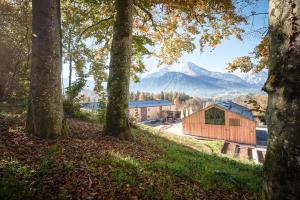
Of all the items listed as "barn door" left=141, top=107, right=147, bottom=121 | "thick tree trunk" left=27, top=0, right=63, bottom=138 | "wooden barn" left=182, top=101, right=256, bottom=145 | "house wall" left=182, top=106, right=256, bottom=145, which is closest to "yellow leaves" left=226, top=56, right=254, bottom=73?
"thick tree trunk" left=27, top=0, right=63, bottom=138

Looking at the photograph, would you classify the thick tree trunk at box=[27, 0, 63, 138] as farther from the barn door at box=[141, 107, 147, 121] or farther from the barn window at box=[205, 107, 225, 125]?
the barn door at box=[141, 107, 147, 121]

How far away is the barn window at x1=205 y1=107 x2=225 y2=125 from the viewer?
3628cm

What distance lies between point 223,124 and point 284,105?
3517cm

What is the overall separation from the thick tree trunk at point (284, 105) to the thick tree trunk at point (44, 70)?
5.31 m

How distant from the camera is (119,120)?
792cm

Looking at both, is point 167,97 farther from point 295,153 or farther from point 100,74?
point 295,153

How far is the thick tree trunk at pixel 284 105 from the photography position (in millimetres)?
2621

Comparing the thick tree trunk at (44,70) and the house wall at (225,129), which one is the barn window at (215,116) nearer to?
the house wall at (225,129)

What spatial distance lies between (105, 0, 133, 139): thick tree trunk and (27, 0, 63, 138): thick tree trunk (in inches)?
85.3

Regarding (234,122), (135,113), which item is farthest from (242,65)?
(234,122)

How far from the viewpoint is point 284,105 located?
2.72m

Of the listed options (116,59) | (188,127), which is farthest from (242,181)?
(188,127)

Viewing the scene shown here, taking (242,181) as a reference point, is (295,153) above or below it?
above

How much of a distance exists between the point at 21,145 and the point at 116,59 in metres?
4.12
